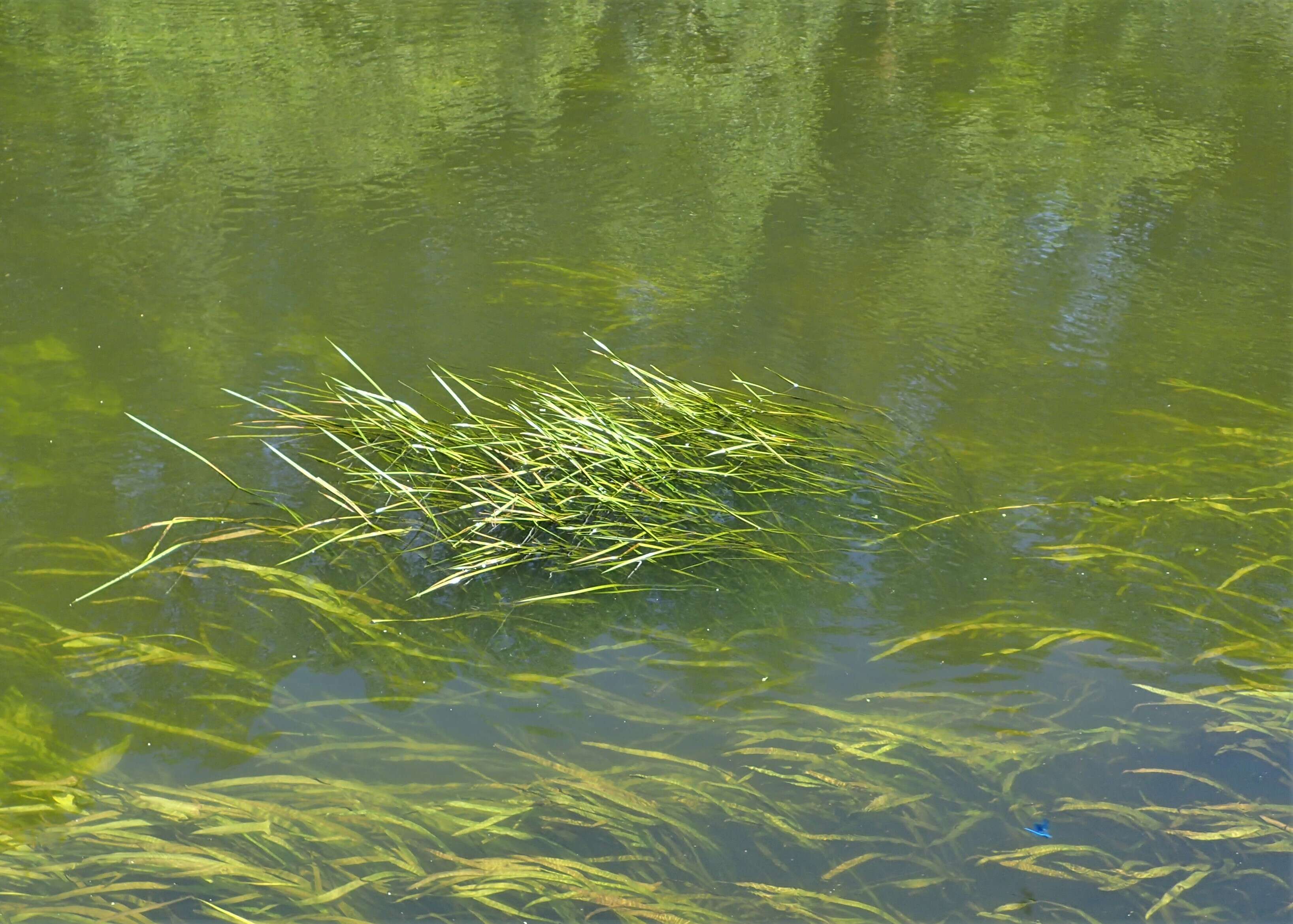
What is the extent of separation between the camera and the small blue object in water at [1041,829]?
252 centimetres

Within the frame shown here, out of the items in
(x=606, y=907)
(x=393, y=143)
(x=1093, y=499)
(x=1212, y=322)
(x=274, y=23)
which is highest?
(x=274, y=23)

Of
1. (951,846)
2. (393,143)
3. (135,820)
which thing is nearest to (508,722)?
(135,820)

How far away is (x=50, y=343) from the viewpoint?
4.22 metres

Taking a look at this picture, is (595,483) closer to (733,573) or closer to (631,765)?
(733,573)

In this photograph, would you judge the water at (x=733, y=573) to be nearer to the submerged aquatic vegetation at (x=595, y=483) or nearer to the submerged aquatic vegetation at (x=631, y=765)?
the submerged aquatic vegetation at (x=631, y=765)

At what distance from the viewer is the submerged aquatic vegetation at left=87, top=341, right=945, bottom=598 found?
3221mm

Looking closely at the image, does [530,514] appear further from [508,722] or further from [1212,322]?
[1212,322]

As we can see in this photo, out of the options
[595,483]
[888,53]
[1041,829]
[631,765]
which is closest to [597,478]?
[595,483]

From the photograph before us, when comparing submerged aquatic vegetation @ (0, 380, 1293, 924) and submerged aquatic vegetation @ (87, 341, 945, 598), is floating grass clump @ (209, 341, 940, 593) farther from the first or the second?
submerged aquatic vegetation @ (0, 380, 1293, 924)

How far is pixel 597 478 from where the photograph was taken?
3.27 meters

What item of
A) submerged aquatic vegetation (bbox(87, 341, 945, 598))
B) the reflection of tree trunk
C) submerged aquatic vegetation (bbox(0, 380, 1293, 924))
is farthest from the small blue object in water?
the reflection of tree trunk

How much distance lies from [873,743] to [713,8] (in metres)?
7.80

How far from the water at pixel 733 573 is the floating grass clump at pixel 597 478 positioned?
159 mm

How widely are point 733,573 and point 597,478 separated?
1.71 feet
